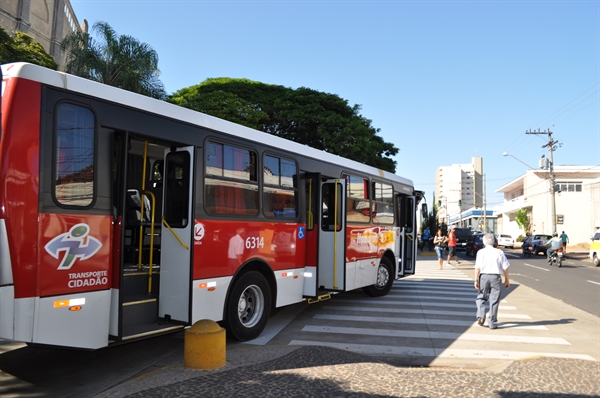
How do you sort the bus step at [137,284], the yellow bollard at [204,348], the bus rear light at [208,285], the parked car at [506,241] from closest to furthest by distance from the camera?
the yellow bollard at [204,348], the bus step at [137,284], the bus rear light at [208,285], the parked car at [506,241]

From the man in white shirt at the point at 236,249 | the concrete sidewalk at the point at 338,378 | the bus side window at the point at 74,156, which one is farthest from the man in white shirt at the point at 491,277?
the bus side window at the point at 74,156

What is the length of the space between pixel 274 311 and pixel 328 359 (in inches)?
154

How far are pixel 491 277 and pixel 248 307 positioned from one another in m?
4.46

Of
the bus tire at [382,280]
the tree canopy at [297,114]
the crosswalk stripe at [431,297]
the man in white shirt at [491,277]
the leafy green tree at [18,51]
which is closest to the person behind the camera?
the man in white shirt at [491,277]

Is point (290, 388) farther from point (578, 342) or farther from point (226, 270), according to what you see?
point (578, 342)

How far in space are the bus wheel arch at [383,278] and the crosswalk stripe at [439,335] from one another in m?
3.22

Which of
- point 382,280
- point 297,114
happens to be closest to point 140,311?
point 382,280

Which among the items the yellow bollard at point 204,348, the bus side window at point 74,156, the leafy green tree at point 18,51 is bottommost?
the yellow bollard at point 204,348

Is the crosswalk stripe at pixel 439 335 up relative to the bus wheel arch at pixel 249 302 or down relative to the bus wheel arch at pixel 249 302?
down

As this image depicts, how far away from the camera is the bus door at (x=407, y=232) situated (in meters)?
13.1

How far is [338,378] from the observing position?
527cm

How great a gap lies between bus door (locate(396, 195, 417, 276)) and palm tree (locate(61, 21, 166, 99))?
13493mm

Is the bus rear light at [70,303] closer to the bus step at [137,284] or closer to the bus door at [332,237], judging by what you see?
the bus step at [137,284]

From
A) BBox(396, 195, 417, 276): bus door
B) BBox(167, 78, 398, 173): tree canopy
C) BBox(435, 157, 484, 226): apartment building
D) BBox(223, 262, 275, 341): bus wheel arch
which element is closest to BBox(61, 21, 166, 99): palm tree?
BBox(167, 78, 398, 173): tree canopy
